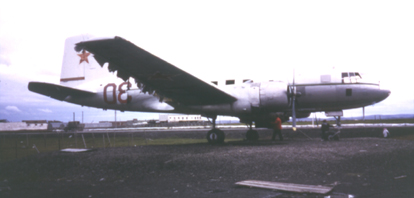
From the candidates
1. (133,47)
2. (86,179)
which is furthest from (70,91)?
(86,179)

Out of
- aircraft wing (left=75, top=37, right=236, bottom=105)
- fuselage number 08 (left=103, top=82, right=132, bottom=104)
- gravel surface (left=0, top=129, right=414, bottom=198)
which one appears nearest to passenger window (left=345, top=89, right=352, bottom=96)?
gravel surface (left=0, top=129, right=414, bottom=198)

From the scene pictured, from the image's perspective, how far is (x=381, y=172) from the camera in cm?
672

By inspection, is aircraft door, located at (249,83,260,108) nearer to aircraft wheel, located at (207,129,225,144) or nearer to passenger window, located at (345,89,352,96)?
aircraft wheel, located at (207,129,225,144)

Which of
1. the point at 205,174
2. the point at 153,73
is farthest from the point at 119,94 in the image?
the point at 205,174

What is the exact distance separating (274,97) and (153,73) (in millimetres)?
5899

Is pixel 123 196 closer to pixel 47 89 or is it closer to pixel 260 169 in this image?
pixel 260 169

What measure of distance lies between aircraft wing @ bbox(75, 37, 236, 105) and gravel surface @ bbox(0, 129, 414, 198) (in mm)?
3717

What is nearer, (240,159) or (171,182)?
(171,182)

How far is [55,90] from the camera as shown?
16.1 metres

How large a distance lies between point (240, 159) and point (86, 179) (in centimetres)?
482

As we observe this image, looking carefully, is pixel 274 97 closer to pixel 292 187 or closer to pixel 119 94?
pixel 292 187

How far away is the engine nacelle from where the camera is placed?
13383 mm

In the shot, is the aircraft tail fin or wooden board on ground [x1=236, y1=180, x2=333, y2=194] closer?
wooden board on ground [x1=236, y1=180, x2=333, y2=194]

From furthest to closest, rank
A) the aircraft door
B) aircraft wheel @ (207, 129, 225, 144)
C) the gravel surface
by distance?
aircraft wheel @ (207, 129, 225, 144) < the aircraft door < the gravel surface
